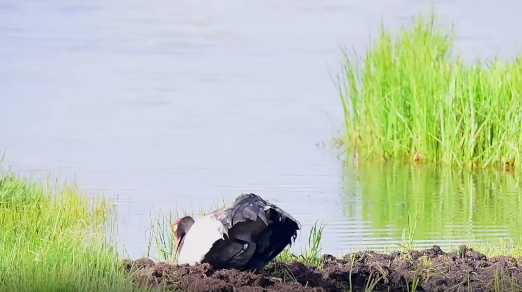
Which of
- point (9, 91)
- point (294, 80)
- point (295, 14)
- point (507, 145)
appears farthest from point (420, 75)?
point (295, 14)

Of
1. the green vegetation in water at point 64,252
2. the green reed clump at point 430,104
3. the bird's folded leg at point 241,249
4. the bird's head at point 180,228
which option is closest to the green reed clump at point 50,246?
the green vegetation in water at point 64,252

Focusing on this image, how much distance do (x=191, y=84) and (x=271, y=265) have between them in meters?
10.6

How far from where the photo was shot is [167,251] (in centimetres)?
841

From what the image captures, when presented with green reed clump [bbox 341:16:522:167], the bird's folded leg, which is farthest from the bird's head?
green reed clump [bbox 341:16:522:167]

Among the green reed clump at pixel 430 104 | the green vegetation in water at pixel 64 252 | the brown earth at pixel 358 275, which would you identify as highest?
the green reed clump at pixel 430 104

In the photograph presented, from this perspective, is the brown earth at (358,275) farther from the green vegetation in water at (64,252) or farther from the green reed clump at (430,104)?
the green reed clump at (430,104)

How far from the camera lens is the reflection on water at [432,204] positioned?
9719 mm

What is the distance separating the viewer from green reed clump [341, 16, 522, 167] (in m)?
13.3

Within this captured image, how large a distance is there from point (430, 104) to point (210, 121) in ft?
10.2

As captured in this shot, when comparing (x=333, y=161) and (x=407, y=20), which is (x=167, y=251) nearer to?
(x=333, y=161)

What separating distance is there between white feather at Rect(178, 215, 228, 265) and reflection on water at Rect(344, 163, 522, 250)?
6.51ft

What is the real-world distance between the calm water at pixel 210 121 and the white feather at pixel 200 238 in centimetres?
127

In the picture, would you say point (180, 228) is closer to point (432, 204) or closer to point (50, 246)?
point (50, 246)

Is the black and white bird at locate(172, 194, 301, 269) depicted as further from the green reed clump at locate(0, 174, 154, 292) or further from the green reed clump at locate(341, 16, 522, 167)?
the green reed clump at locate(341, 16, 522, 167)
